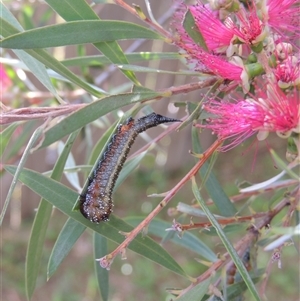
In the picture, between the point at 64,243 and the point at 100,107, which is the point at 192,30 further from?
the point at 64,243

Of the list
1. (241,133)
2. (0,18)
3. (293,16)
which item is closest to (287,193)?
(241,133)

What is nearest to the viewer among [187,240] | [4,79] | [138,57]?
[138,57]

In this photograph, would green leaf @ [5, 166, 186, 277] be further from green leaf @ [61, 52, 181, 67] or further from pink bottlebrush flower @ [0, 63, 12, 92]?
pink bottlebrush flower @ [0, 63, 12, 92]

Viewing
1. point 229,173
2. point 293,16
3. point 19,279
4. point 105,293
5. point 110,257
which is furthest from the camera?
point 229,173

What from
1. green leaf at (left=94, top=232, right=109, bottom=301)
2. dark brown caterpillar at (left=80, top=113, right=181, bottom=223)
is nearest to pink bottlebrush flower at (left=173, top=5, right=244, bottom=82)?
dark brown caterpillar at (left=80, top=113, right=181, bottom=223)

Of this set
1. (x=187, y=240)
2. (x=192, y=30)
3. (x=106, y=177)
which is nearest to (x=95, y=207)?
(x=106, y=177)

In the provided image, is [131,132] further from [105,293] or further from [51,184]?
A: [105,293]
